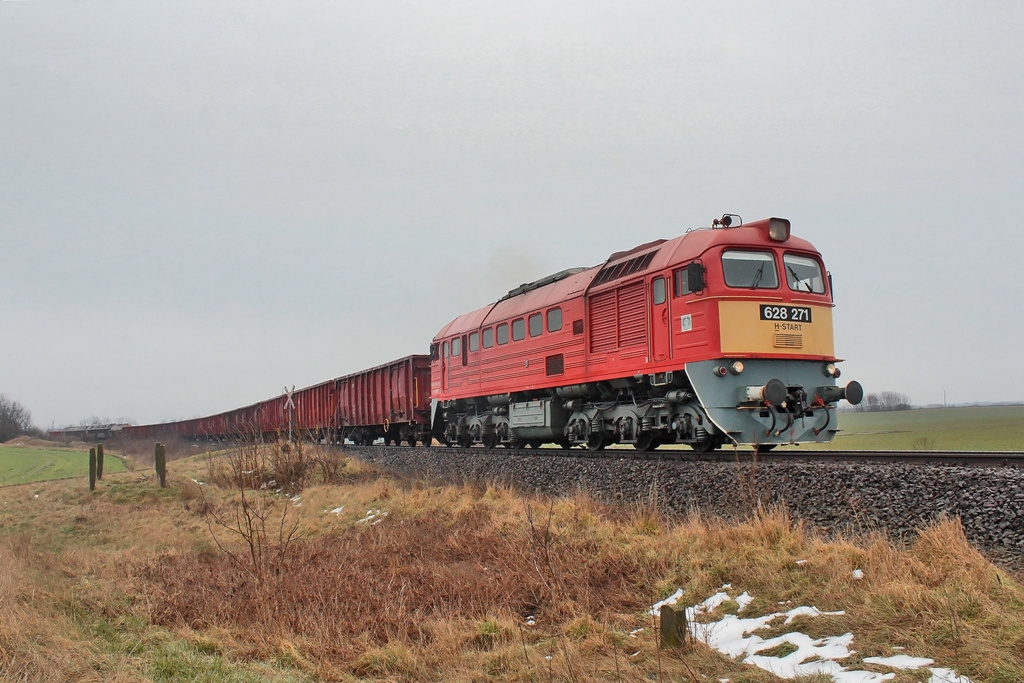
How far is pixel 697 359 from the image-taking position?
12.4 meters

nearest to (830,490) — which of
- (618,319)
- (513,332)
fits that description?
(618,319)

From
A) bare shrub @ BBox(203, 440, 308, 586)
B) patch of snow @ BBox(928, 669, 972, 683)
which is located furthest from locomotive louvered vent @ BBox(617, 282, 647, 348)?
patch of snow @ BBox(928, 669, 972, 683)

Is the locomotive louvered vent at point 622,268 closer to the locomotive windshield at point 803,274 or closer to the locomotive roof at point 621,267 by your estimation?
the locomotive roof at point 621,267

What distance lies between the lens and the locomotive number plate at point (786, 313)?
41.1 feet

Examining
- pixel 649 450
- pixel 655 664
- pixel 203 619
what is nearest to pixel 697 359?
pixel 649 450

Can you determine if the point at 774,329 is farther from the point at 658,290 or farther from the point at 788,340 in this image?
the point at 658,290

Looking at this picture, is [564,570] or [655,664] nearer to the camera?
[655,664]

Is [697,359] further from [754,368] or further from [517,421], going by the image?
[517,421]

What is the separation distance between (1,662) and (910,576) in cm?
751

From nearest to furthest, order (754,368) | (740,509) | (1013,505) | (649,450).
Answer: (1013,505) < (740,509) < (754,368) < (649,450)

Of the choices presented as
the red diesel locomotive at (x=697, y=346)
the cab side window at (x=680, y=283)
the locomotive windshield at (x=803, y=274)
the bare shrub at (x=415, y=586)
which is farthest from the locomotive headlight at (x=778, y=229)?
the bare shrub at (x=415, y=586)

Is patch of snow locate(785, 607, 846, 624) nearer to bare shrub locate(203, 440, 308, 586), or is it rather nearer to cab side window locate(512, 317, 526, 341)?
cab side window locate(512, 317, 526, 341)

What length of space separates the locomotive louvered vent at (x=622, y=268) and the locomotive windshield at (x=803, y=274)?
2.32 meters

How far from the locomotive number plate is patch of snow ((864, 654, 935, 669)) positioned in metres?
7.62
